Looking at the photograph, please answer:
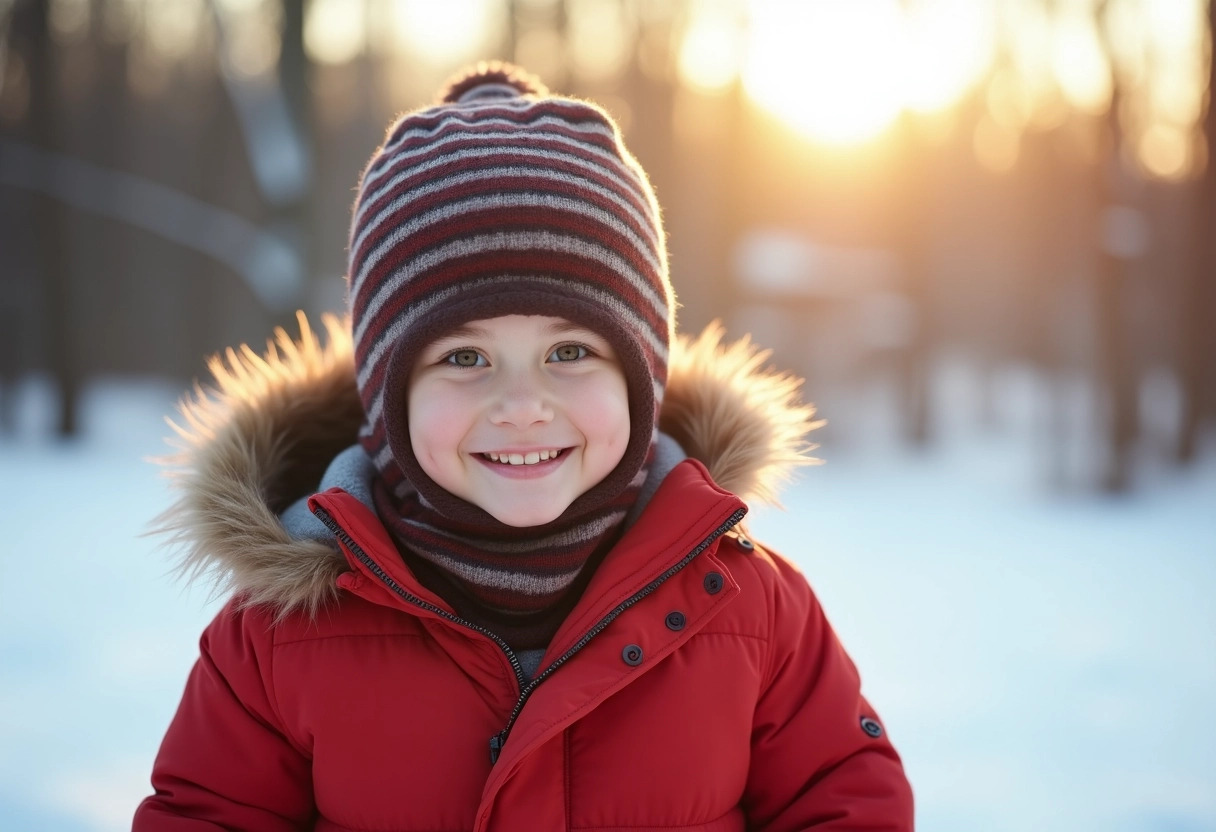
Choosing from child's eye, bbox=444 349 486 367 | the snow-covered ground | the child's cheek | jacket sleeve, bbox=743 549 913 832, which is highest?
child's eye, bbox=444 349 486 367

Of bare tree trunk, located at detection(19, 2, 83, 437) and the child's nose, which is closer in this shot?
the child's nose

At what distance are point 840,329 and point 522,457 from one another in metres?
7.16

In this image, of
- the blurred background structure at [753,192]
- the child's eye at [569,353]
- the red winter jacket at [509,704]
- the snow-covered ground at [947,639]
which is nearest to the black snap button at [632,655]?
the red winter jacket at [509,704]

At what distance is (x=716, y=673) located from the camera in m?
1.26

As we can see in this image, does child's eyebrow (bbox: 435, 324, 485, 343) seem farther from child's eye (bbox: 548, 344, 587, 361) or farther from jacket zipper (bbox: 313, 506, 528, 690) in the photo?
jacket zipper (bbox: 313, 506, 528, 690)

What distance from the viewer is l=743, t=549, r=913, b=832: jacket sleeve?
1266mm

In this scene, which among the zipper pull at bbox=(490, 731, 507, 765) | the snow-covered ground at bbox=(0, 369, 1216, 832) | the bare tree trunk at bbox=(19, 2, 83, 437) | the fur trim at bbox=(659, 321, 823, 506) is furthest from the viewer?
the bare tree trunk at bbox=(19, 2, 83, 437)

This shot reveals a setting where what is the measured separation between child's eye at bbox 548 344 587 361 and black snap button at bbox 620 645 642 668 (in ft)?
1.30

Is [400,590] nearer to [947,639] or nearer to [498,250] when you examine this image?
[498,250]

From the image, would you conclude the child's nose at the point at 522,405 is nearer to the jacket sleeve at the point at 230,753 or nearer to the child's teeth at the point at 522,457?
the child's teeth at the point at 522,457

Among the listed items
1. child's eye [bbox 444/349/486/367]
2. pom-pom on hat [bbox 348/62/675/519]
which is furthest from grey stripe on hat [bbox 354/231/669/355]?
child's eye [bbox 444/349/486/367]

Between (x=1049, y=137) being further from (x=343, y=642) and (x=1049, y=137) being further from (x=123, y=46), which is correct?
(x=123, y=46)

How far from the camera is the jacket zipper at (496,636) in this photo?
1227 mm

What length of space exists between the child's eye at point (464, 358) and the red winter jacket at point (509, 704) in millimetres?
234
